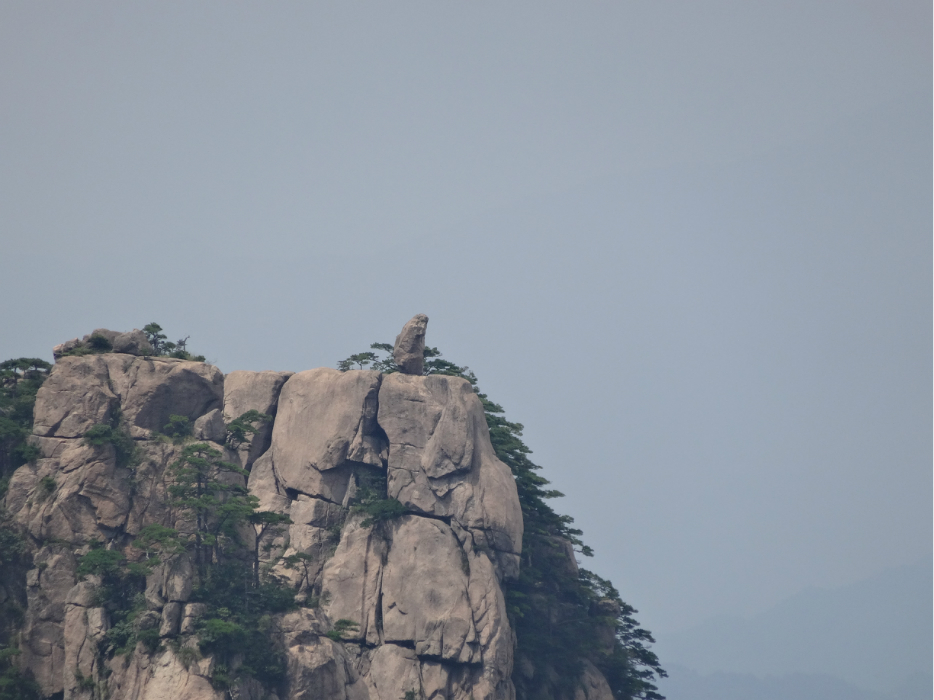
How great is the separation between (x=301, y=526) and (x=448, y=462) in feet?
26.9

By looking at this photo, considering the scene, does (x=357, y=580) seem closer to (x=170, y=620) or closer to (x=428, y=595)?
(x=428, y=595)

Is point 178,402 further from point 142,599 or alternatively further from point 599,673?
point 599,673

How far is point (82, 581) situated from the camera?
172 feet

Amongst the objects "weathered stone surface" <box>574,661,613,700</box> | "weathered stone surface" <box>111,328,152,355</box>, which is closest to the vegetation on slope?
"weathered stone surface" <box>574,661,613,700</box>

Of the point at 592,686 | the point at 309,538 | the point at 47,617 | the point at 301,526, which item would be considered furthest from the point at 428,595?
the point at 47,617

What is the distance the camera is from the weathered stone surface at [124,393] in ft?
187

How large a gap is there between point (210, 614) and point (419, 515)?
12.6 m

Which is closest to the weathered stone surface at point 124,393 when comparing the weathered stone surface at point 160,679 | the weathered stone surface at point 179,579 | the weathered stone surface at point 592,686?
the weathered stone surface at point 179,579

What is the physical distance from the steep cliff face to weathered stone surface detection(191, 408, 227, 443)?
0.08 m

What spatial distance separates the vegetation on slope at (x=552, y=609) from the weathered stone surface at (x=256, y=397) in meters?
3.87

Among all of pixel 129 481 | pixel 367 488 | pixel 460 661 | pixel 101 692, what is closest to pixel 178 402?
pixel 129 481

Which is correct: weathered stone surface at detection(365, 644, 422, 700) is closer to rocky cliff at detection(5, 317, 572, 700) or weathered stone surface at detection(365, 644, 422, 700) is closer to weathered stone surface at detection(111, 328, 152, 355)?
rocky cliff at detection(5, 317, 572, 700)

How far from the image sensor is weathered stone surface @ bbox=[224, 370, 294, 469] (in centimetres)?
6336

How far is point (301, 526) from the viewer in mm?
60281
